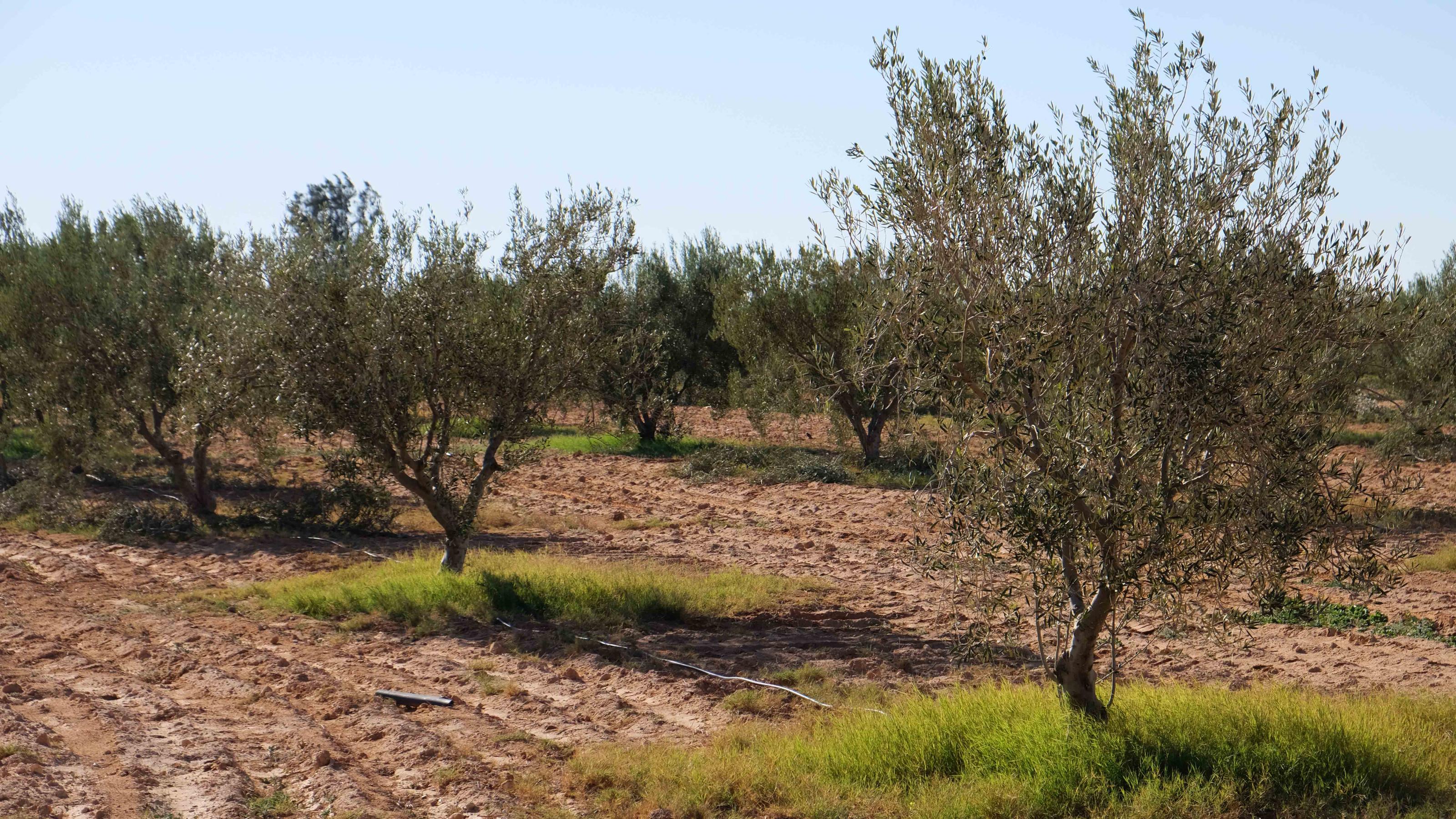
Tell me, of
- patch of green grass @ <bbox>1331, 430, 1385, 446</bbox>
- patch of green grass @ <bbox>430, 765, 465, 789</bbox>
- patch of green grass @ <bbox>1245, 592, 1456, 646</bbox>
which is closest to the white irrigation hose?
patch of green grass @ <bbox>430, 765, 465, 789</bbox>

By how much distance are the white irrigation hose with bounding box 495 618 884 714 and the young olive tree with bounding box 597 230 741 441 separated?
61.2ft

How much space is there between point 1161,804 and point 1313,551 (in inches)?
69.4

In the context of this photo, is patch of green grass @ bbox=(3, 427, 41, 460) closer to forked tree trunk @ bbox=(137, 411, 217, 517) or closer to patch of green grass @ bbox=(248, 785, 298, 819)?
forked tree trunk @ bbox=(137, 411, 217, 517)

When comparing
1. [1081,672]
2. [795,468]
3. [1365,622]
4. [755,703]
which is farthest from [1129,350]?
[795,468]

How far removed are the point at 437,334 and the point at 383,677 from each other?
431 cm

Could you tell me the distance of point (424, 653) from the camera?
11727 millimetres

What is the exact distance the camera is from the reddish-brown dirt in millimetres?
7562

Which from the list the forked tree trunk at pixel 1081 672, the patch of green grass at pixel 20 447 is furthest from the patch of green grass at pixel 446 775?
the patch of green grass at pixel 20 447

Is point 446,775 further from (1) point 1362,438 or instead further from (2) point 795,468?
(1) point 1362,438

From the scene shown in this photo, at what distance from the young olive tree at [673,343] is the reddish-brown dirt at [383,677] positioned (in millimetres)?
14036

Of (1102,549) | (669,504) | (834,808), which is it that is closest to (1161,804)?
(1102,549)

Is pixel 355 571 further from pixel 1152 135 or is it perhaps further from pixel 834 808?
pixel 1152 135

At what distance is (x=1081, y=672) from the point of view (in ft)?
24.0

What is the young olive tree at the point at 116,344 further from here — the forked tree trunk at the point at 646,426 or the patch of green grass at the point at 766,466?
the forked tree trunk at the point at 646,426
